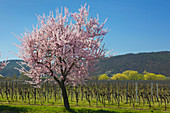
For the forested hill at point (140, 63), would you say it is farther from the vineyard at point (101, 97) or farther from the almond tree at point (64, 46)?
the almond tree at point (64, 46)

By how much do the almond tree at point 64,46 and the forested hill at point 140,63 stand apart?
13074cm

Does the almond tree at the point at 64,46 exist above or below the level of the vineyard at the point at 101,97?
above

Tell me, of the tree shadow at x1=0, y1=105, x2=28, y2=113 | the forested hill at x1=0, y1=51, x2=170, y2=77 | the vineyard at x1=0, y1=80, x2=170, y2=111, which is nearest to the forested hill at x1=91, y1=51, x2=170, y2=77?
the forested hill at x1=0, y1=51, x2=170, y2=77

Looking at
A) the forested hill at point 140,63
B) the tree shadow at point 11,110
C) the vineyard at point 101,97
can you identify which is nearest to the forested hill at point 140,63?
the forested hill at point 140,63

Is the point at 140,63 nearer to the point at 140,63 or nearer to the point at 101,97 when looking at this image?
the point at 140,63

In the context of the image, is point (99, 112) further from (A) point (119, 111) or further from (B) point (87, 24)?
(B) point (87, 24)

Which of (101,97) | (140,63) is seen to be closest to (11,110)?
(101,97)

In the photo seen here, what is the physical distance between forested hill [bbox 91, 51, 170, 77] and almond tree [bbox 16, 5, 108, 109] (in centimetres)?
13074

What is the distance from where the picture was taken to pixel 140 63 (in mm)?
155750

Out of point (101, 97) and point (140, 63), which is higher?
point (140, 63)

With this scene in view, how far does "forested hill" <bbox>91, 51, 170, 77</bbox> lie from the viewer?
145 metres

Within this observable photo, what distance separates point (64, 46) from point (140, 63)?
493 feet

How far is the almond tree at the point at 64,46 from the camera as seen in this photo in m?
12.2

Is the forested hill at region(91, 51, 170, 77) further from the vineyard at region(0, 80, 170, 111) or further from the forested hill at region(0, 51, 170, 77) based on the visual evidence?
the vineyard at region(0, 80, 170, 111)
